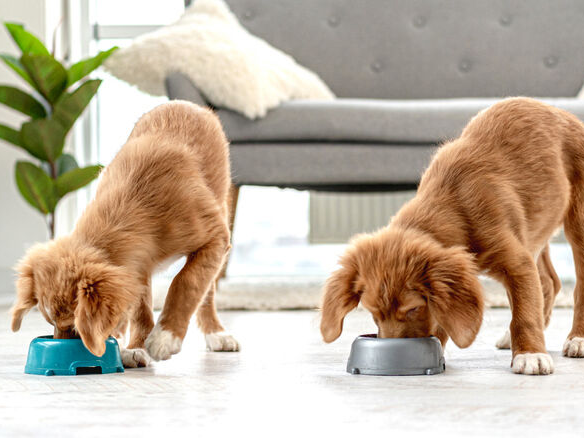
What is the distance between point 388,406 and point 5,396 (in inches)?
28.1

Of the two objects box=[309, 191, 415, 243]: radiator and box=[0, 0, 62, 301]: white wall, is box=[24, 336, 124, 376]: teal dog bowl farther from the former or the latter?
box=[309, 191, 415, 243]: radiator

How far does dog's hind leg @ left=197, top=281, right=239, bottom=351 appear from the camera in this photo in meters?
2.24

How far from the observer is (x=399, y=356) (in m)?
1.72

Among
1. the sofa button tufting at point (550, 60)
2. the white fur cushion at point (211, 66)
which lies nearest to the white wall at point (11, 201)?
the white fur cushion at point (211, 66)

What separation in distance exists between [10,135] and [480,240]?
9.10 feet

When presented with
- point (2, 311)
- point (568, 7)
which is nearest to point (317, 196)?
Result: point (568, 7)

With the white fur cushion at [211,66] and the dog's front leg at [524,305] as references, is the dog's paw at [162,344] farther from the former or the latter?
the white fur cushion at [211,66]

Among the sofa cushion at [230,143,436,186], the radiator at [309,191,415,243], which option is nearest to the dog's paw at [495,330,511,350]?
the sofa cushion at [230,143,436,186]

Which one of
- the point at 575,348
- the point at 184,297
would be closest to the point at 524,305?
the point at 575,348

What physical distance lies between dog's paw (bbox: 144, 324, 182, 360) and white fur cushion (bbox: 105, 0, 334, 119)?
1529 mm

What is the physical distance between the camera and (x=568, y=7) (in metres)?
4.41

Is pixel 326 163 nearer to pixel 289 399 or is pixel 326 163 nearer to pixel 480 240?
pixel 480 240

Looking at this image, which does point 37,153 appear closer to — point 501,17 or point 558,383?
point 501,17

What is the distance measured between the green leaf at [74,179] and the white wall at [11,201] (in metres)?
0.74
